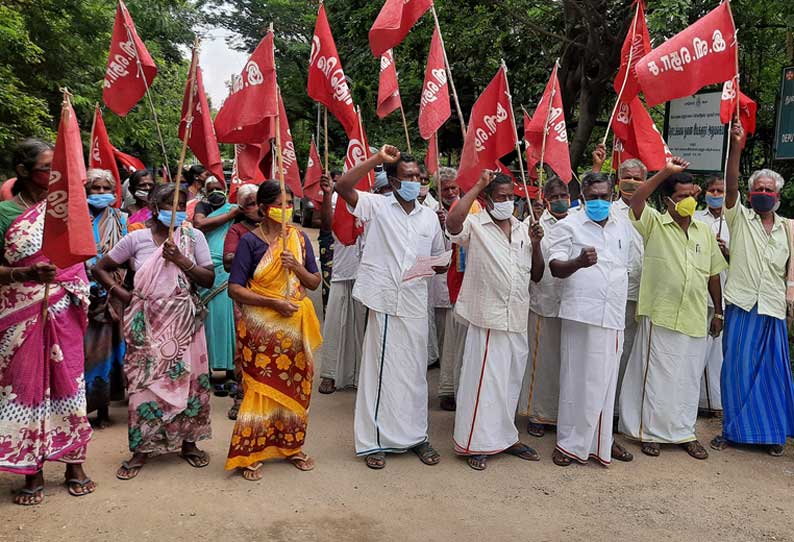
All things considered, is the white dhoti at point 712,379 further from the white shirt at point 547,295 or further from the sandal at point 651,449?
the white shirt at point 547,295

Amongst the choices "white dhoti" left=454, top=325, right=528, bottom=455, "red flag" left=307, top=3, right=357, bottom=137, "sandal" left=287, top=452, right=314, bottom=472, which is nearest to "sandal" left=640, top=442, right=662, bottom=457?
"white dhoti" left=454, top=325, right=528, bottom=455

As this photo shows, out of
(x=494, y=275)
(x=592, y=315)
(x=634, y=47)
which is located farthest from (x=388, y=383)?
(x=634, y=47)

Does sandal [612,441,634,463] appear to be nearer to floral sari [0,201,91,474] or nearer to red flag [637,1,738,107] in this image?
red flag [637,1,738,107]

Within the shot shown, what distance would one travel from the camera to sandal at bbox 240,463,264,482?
4.23 meters

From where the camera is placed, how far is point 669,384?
5000mm

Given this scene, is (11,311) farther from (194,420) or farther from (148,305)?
(194,420)

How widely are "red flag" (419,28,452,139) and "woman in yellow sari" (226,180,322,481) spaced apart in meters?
1.41

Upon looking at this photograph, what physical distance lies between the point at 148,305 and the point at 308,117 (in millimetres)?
22579

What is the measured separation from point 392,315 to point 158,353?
1480 mm

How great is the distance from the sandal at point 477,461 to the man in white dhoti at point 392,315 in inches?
8.9

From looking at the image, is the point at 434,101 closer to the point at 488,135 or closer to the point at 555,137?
the point at 488,135

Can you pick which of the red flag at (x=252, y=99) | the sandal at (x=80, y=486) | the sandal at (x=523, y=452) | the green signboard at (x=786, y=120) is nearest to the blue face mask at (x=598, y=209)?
the sandal at (x=523, y=452)

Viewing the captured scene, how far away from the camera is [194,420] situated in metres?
4.44

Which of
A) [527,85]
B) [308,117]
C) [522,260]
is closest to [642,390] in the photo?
[522,260]
